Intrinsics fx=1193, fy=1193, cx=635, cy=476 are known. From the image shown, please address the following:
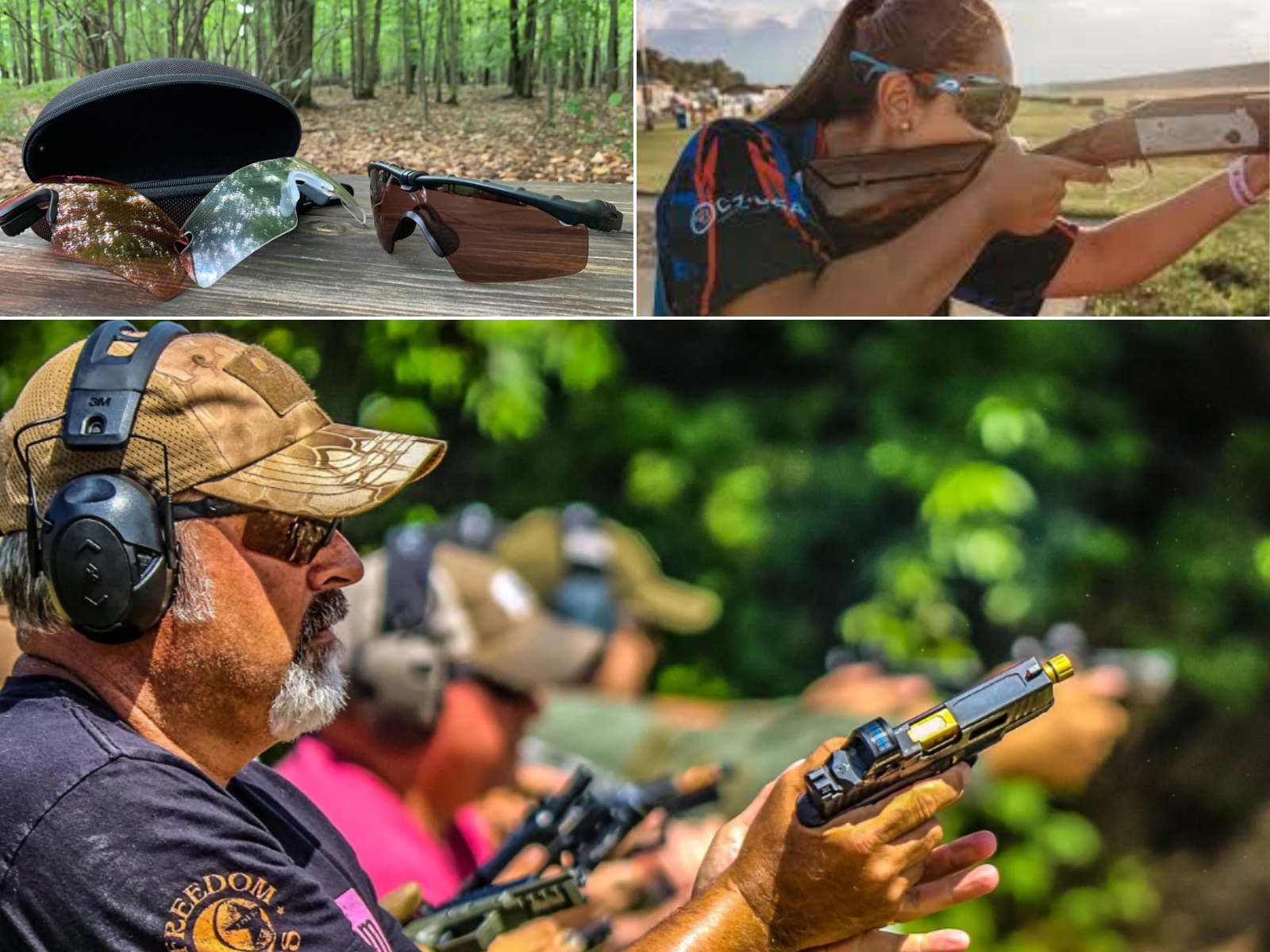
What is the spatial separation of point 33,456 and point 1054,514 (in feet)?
8.38

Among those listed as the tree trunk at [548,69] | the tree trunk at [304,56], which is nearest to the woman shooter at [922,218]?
the tree trunk at [548,69]

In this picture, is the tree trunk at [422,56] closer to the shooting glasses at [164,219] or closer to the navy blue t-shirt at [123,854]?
the shooting glasses at [164,219]

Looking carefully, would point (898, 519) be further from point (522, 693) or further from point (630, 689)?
point (522, 693)

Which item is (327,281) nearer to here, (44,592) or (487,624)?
(44,592)

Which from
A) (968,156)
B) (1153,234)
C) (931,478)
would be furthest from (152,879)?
(931,478)

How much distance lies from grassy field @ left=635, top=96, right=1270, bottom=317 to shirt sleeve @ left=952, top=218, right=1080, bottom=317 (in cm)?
7

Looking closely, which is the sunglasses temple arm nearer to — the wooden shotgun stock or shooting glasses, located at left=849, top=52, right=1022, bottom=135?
the wooden shotgun stock

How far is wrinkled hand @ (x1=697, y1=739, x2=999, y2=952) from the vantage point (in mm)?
1217

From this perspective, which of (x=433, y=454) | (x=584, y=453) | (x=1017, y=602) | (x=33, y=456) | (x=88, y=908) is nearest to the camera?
(x=88, y=908)

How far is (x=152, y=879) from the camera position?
3.33ft

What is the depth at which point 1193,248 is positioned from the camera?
2357mm

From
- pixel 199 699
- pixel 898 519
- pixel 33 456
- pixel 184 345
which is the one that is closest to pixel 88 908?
pixel 199 699

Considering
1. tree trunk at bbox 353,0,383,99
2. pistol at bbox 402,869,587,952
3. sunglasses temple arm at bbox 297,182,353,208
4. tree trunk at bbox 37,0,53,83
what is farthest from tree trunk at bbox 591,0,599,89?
pistol at bbox 402,869,587,952

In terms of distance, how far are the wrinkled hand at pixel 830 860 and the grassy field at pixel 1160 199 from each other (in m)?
1.46
